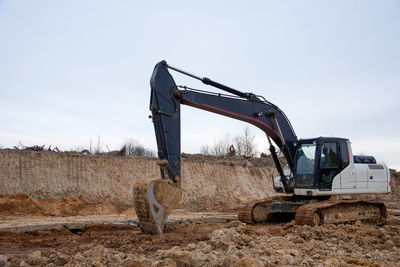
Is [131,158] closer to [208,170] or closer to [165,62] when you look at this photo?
[208,170]

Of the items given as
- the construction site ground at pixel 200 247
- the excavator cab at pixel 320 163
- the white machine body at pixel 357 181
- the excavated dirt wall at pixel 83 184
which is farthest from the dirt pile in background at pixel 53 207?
the excavator cab at pixel 320 163

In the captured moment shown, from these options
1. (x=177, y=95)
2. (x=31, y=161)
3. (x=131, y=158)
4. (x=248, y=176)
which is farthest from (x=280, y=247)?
(x=248, y=176)

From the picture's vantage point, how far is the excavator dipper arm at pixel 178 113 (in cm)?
801

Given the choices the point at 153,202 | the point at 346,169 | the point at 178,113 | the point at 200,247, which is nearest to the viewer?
the point at 200,247

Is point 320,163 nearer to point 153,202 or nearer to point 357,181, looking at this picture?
point 357,181

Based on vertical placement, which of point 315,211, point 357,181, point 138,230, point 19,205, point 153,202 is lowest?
point 138,230

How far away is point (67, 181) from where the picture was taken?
16.2 m

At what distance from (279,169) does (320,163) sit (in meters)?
1.43

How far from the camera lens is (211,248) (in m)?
6.11

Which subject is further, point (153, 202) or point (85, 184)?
point (85, 184)

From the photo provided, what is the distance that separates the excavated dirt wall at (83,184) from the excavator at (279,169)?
7.94m

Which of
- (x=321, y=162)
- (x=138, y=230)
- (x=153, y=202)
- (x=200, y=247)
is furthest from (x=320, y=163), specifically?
(x=200, y=247)

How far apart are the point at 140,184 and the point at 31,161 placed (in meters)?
9.98

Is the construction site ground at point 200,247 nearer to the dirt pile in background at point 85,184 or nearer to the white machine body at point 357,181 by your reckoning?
the white machine body at point 357,181
